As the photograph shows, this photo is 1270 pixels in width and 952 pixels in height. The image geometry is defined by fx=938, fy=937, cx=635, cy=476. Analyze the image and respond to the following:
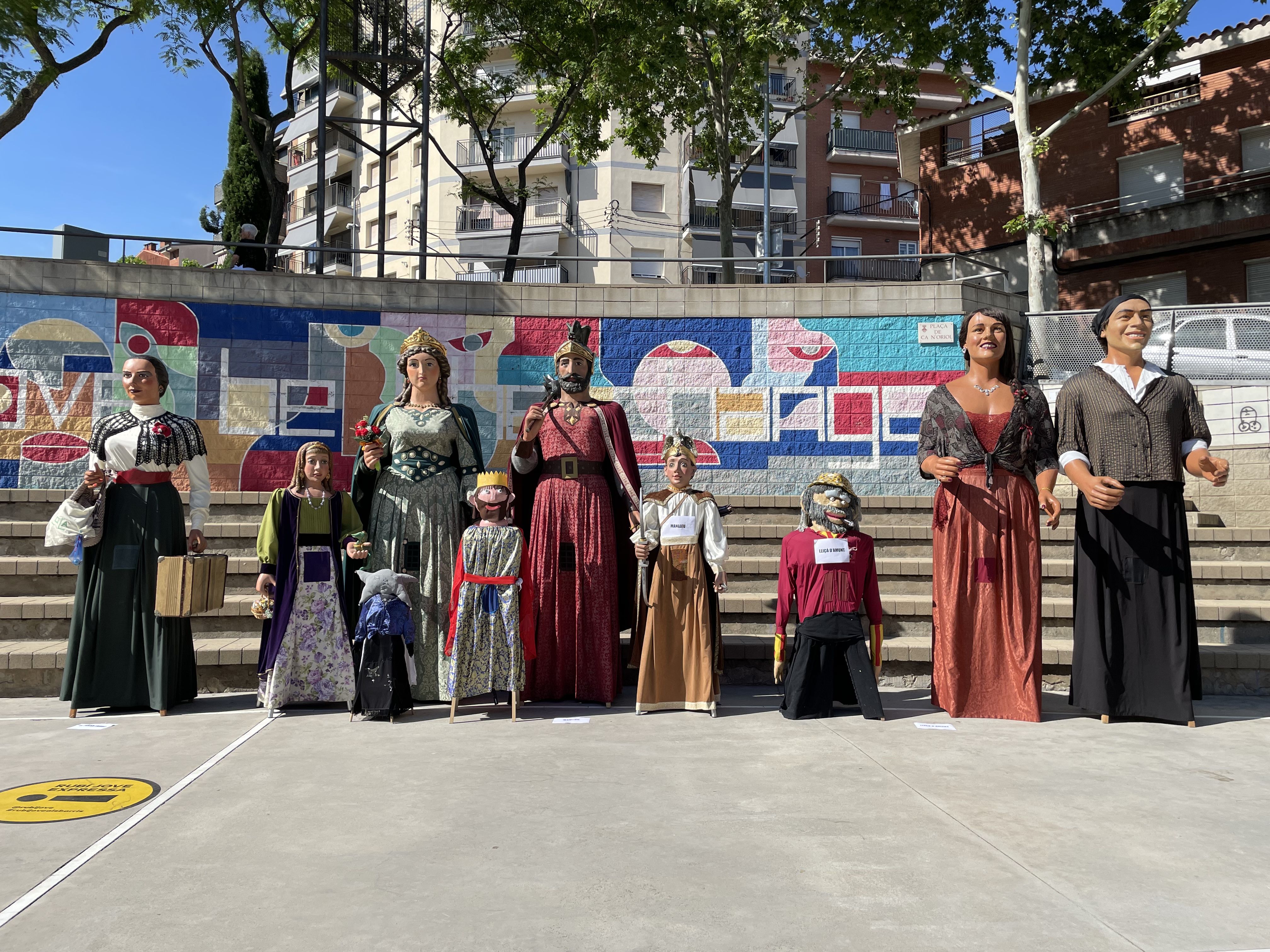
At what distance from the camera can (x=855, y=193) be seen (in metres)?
37.6

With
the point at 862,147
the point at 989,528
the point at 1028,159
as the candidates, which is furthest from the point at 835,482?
the point at 862,147

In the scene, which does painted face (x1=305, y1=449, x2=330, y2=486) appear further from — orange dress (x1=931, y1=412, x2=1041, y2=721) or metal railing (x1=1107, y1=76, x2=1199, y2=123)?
metal railing (x1=1107, y1=76, x2=1199, y2=123)

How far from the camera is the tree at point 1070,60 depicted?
14836 mm

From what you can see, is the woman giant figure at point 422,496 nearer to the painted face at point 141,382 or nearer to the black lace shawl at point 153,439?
the black lace shawl at point 153,439

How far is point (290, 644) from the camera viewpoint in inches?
216

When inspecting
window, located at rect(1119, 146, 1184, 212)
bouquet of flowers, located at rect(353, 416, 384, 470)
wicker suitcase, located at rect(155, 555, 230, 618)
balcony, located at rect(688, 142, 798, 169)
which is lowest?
wicker suitcase, located at rect(155, 555, 230, 618)

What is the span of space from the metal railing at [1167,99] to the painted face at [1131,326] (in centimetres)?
1811

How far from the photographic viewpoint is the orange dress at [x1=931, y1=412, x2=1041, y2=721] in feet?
17.3

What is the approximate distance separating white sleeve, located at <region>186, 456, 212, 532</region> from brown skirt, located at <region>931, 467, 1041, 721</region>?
14.6 feet

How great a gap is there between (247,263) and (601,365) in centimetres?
843

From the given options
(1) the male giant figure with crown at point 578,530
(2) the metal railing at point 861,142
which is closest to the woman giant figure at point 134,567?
(1) the male giant figure with crown at point 578,530

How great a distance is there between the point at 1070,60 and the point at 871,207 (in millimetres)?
21367

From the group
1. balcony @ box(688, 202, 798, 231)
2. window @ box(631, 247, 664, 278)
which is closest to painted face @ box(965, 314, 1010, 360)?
window @ box(631, 247, 664, 278)

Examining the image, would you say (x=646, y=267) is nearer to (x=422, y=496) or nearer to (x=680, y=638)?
(x=422, y=496)
